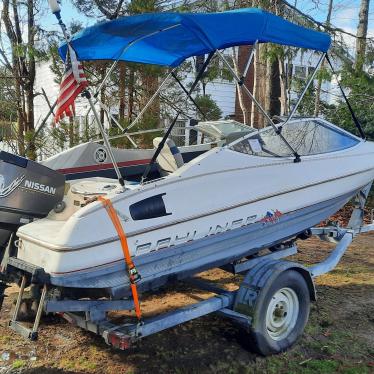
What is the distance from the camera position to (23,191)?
4.22m

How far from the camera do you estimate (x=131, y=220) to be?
13.2ft

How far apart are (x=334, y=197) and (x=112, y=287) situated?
318 cm

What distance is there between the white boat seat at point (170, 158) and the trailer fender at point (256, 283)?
1277 mm

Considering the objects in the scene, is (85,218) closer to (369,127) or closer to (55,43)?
(55,43)

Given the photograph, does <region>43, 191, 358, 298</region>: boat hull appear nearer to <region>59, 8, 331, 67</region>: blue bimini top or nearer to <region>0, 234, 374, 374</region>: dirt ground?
<region>0, 234, 374, 374</region>: dirt ground

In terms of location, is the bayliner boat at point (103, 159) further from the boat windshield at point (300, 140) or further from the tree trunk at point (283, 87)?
the tree trunk at point (283, 87)

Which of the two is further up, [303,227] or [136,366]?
[303,227]

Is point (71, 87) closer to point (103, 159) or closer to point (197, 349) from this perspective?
point (103, 159)

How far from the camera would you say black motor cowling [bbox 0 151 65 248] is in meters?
4.11

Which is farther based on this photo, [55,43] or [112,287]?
[55,43]

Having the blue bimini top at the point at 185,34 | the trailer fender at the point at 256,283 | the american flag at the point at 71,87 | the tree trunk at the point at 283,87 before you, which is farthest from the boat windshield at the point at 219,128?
the tree trunk at the point at 283,87

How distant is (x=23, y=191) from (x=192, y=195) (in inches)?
55.5

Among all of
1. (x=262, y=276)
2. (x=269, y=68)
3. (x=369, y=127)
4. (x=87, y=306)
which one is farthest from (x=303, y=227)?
(x=369, y=127)

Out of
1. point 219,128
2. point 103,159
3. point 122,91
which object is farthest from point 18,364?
point 122,91
